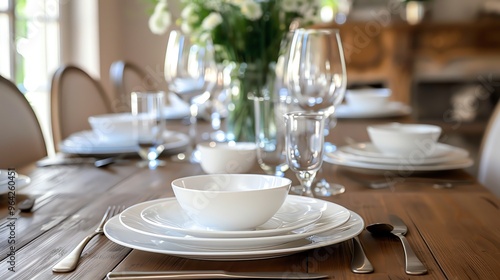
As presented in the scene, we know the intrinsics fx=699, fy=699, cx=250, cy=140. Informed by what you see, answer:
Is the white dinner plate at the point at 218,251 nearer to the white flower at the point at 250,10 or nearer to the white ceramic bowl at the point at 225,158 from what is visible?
the white ceramic bowl at the point at 225,158

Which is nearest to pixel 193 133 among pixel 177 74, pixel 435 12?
pixel 177 74

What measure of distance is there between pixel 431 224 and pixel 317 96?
0.42m

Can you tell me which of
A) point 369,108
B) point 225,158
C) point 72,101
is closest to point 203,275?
point 225,158

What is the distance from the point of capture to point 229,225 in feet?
2.56

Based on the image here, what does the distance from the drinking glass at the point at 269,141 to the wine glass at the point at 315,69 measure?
60 millimetres

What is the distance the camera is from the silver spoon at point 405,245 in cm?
72

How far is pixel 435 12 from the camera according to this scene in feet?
17.8

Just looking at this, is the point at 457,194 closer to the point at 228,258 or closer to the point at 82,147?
the point at 228,258

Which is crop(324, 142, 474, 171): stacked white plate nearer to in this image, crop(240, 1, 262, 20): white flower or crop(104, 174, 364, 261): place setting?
crop(240, 1, 262, 20): white flower

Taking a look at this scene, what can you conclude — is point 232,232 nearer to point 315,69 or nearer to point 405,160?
point 315,69

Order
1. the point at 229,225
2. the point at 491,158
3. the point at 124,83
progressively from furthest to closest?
1. the point at 124,83
2. the point at 491,158
3. the point at 229,225

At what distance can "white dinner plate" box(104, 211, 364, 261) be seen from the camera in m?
0.72

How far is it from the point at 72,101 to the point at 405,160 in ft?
4.05

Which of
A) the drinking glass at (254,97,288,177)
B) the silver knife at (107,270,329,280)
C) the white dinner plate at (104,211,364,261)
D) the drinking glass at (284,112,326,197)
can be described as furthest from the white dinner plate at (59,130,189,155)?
the silver knife at (107,270,329,280)
